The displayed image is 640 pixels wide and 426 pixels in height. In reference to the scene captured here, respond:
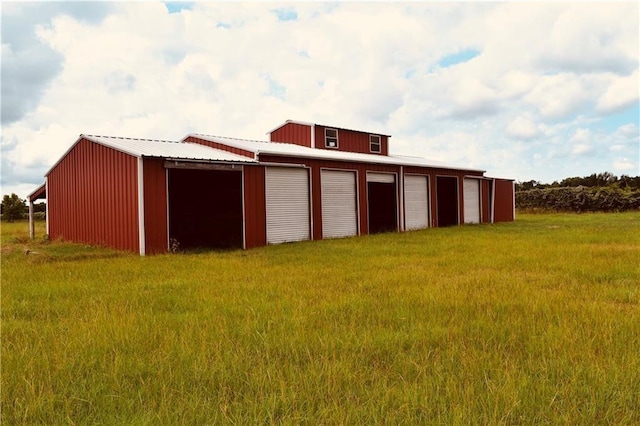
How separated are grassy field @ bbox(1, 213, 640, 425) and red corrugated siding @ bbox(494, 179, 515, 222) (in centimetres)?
2316

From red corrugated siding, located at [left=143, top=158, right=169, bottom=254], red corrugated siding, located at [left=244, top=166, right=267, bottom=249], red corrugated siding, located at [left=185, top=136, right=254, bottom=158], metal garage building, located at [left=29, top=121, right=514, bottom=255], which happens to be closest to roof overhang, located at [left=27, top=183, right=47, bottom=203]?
metal garage building, located at [left=29, top=121, right=514, bottom=255]

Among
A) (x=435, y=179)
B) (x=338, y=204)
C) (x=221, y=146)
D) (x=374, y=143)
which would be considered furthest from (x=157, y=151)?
(x=374, y=143)

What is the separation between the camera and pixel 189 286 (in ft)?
26.4

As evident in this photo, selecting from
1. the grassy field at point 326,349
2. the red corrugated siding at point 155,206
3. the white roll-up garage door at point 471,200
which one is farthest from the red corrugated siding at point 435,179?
the grassy field at point 326,349

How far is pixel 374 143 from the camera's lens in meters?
28.6

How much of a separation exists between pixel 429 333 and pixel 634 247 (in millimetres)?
11247

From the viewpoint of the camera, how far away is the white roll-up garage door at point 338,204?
19.3m

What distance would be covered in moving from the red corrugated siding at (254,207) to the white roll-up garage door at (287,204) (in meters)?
0.31

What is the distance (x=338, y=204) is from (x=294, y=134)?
26.7ft

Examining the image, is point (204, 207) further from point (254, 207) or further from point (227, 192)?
point (254, 207)

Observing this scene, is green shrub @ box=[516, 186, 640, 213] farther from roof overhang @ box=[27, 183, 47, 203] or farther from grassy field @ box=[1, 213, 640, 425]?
roof overhang @ box=[27, 183, 47, 203]

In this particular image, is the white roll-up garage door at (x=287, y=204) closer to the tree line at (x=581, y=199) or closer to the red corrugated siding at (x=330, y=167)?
the red corrugated siding at (x=330, y=167)

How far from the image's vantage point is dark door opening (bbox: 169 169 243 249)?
19844mm

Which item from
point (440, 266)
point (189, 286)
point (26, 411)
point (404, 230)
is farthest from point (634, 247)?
point (26, 411)
